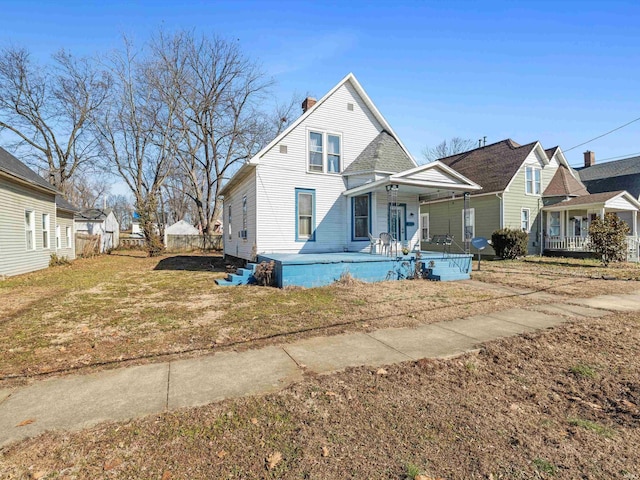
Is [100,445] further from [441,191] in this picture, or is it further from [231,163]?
[231,163]

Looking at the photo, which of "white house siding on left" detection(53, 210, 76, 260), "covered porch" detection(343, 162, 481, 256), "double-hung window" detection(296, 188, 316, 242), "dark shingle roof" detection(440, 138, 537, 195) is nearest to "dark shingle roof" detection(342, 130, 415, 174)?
"covered porch" detection(343, 162, 481, 256)

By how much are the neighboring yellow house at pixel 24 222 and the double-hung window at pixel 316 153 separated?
1068 centimetres

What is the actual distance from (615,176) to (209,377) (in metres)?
31.6

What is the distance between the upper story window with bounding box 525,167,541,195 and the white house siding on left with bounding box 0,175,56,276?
2512 centimetres

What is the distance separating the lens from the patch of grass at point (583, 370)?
374 centimetres

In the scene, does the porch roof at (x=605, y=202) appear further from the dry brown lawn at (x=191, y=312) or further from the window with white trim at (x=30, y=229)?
the window with white trim at (x=30, y=229)

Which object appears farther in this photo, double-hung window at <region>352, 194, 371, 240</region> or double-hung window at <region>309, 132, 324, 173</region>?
double-hung window at <region>352, 194, 371, 240</region>

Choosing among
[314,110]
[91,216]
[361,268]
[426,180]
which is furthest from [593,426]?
[91,216]

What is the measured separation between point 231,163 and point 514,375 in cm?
3248

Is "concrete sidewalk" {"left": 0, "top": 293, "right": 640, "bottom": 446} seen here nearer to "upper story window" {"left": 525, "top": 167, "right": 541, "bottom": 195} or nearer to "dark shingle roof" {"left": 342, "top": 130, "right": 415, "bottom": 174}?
"dark shingle roof" {"left": 342, "top": 130, "right": 415, "bottom": 174}

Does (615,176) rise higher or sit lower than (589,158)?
lower

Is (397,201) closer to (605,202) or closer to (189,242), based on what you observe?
(605,202)

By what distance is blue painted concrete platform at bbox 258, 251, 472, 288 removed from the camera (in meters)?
9.22

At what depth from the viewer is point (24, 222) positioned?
1377cm
